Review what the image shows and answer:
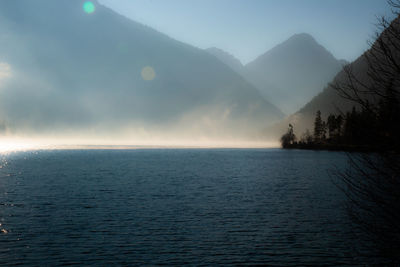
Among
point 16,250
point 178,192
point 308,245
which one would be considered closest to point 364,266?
point 308,245

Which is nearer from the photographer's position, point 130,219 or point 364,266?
point 364,266

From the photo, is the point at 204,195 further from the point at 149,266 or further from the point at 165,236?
the point at 149,266

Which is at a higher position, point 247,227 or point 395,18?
point 395,18

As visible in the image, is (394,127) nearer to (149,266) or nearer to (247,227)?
(149,266)

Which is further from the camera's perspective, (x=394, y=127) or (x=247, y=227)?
(x=247, y=227)

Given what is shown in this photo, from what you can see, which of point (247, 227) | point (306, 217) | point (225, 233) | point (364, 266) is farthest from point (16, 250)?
point (306, 217)

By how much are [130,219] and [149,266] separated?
12.4 meters

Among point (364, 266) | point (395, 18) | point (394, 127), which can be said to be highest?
point (395, 18)

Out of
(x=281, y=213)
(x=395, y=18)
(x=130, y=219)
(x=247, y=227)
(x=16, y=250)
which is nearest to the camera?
(x=395, y=18)

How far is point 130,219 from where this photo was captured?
32656mm

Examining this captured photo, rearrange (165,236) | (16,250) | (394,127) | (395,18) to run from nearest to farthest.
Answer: (394,127) → (395,18) → (16,250) → (165,236)

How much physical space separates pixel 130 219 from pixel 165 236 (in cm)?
707

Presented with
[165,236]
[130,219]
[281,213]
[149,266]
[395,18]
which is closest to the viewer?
[395,18]

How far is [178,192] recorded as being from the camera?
51188mm
